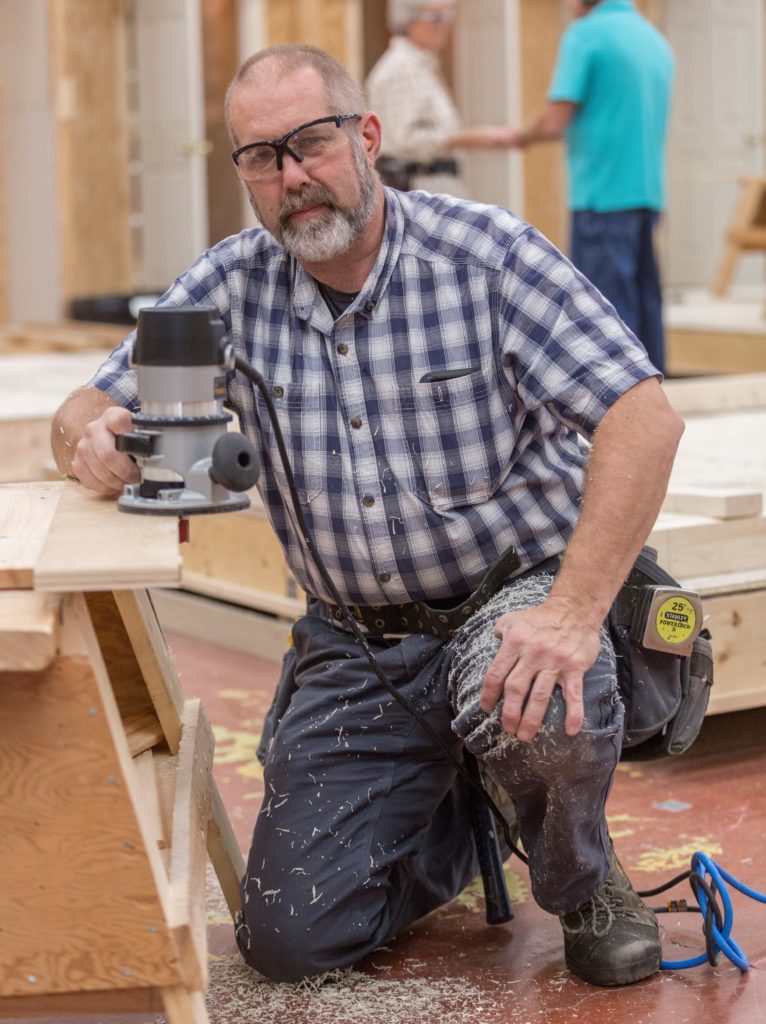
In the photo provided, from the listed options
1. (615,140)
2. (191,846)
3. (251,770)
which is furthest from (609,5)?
(191,846)

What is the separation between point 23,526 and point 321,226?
645mm

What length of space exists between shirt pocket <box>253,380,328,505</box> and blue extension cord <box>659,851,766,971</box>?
0.82 m

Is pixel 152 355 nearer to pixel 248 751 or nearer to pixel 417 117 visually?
pixel 248 751

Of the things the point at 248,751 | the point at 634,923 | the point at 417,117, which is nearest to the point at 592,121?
the point at 417,117

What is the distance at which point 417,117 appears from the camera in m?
5.84

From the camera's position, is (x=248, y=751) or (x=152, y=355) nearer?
(x=152, y=355)

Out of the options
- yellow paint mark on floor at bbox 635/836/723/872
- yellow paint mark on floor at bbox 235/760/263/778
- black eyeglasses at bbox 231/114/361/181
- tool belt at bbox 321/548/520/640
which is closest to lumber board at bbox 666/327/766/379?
yellow paint mark on floor at bbox 235/760/263/778

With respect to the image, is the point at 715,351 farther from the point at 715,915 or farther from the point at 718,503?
the point at 715,915

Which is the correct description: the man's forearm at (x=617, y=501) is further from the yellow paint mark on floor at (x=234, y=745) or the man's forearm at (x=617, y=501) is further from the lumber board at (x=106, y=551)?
the yellow paint mark on floor at (x=234, y=745)

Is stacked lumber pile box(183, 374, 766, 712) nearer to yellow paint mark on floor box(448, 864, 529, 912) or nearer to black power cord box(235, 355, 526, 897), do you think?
yellow paint mark on floor box(448, 864, 529, 912)

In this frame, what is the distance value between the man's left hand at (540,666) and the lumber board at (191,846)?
423 millimetres

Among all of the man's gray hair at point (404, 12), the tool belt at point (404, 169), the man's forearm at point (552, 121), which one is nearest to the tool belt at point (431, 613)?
the man's forearm at point (552, 121)

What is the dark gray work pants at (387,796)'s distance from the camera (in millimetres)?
Answer: 2121

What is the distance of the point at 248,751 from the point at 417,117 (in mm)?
3215
